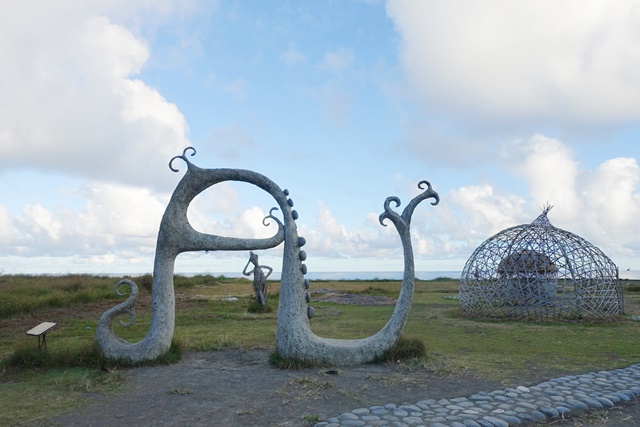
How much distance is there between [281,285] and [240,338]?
3.10 meters

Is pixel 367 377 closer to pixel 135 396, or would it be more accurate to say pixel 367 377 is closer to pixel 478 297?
pixel 135 396

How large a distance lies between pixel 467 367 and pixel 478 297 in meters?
7.34

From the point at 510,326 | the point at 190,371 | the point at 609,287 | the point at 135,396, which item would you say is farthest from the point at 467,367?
the point at 609,287

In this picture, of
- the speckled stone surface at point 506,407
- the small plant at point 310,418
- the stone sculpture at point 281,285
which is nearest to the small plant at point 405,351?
the stone sculpture at point 281,285

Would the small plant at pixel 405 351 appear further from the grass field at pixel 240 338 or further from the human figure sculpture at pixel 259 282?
the human figure sculpture at pixel 259 282

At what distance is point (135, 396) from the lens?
6.05 m

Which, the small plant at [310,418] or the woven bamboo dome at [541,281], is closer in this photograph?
the small plant at [310,418]

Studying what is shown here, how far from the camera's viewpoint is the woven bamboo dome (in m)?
13.3

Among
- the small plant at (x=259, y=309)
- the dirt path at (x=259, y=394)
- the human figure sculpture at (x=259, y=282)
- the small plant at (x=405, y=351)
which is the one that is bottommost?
the dirt path at (x=259, y=394)

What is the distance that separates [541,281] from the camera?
13.6 m

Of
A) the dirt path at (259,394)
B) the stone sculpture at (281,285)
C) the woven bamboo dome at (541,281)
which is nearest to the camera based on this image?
the dirt path at (259,394)

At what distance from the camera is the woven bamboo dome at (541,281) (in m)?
13.3

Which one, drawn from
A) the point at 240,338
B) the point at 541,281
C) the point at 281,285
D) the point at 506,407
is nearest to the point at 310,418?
the point at 506,407

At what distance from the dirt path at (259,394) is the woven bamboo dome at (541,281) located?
7410 millimetres
